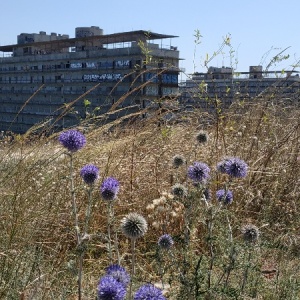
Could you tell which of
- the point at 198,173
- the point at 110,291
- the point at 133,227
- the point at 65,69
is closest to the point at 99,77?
the point at 65,69

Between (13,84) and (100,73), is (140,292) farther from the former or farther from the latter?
(13,84)

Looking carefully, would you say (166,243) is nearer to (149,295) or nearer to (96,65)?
(149,295)

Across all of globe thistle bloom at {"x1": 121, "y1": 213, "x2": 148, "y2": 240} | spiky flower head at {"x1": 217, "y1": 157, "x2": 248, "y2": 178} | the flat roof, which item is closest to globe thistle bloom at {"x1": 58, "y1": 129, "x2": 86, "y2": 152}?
globe thistle bloom at {"x1": 121, "y1": 213, "x2": 148, "y2": 240}

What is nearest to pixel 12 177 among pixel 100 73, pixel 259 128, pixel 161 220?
pixel 161 220

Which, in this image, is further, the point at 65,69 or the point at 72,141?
the point at 65,69

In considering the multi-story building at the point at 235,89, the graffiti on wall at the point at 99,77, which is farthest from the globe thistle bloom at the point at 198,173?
the graffiti on wall at the point at 99,77

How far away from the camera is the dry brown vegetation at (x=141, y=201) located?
8.00ft

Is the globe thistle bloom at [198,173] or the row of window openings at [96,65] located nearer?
the globe thistle bloom at [198,173]

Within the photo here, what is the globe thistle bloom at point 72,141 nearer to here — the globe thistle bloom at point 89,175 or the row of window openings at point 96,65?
the globe thistle bloom at point 89,175

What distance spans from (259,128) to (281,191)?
3.27 ft

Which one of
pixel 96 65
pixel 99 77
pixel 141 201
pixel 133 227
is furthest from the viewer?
pixel 99 77

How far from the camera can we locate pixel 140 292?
1.43m

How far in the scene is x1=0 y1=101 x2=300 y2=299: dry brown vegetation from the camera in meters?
2.44

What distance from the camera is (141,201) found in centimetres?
361
